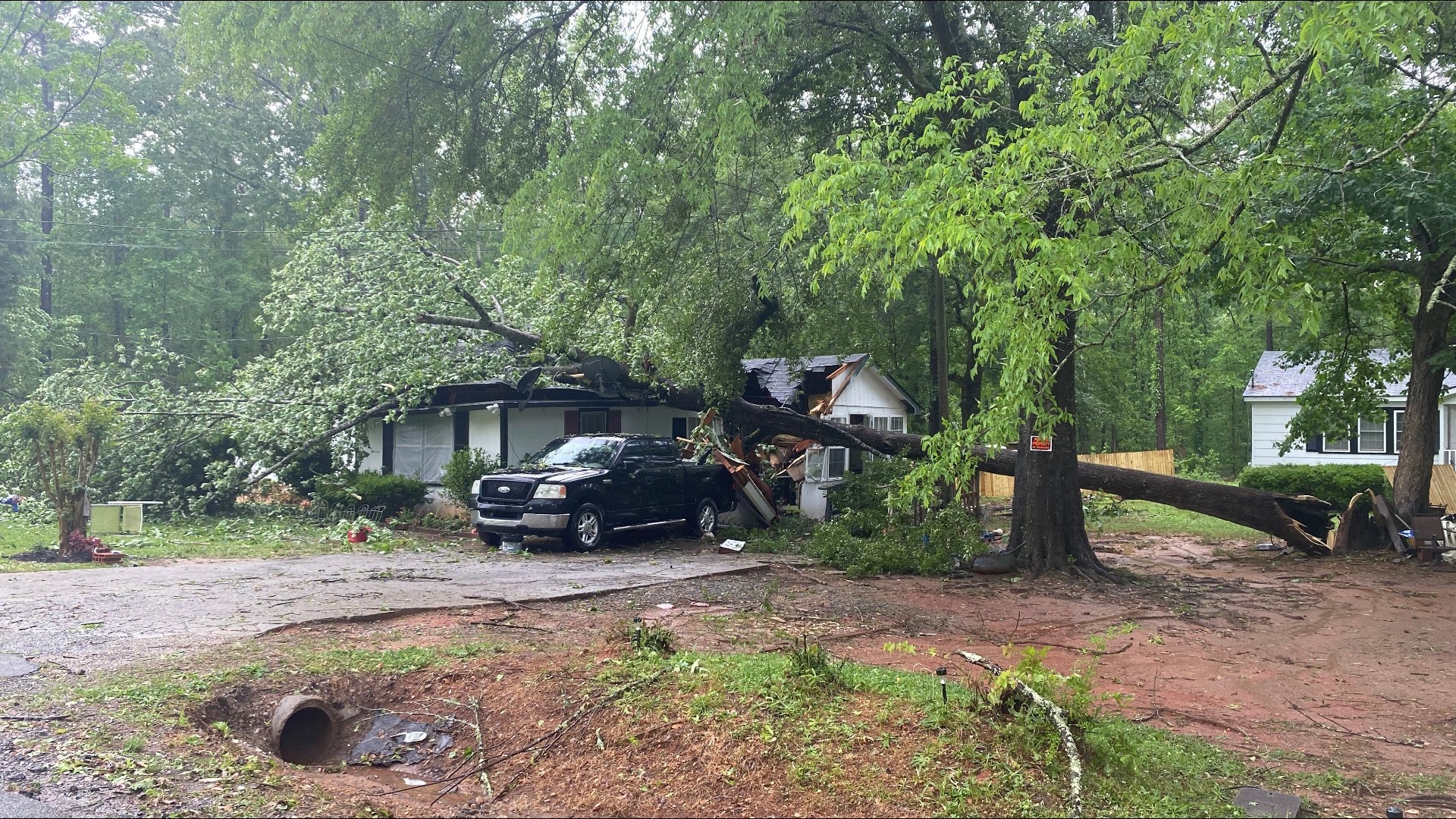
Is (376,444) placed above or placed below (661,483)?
above

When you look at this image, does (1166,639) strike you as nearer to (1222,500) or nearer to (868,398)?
(1222,500)

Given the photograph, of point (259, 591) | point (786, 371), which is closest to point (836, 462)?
point (786, 371)

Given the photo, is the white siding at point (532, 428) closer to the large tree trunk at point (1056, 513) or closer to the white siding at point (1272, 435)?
the large tree trunk at point (1056, 513)

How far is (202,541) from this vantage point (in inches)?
586

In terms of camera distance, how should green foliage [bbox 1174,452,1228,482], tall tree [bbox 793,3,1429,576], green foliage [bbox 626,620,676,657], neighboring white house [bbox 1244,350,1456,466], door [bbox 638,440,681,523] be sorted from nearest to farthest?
tall tree [bbox 793,3,1429,576]
green foliage [bbox 626,620,676,657]
door [bbox 638,440,681,523]
neighboring white house [bbox 1244,350,1456,466]
green foliage [bbox 1174,452,1228,482]

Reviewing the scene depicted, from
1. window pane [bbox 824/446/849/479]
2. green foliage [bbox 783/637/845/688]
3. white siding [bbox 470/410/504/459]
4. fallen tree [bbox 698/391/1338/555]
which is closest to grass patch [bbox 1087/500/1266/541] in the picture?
fallen tree [bbox 698/391/1338/555]

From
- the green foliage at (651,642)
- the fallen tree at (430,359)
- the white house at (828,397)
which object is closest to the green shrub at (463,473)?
the fallen tree at (430,359)

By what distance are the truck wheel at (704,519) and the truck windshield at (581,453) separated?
210cm

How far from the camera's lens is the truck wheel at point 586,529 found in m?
14.3

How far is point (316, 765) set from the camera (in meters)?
5.47

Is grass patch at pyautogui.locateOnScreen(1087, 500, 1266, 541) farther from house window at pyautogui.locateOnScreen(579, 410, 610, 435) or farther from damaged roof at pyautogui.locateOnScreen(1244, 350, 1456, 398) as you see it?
house window at pyautogui.locateOnScreen(579, 410, 610, 435)

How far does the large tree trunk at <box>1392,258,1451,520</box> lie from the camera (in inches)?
580

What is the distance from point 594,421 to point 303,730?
14399 millimetres

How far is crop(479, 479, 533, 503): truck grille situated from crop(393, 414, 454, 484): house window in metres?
5.52
